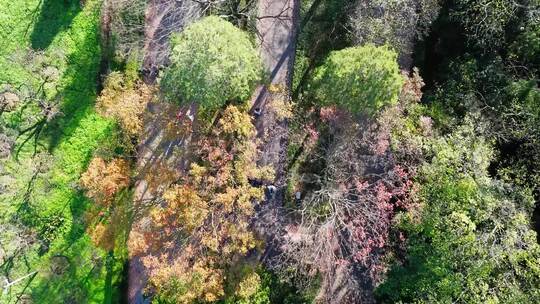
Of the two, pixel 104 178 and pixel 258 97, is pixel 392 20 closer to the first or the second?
pixel 258 97

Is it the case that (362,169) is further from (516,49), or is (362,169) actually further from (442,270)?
(516,49)

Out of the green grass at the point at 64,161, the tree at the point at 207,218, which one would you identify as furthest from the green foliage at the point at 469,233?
the green grass at the point at 64,161

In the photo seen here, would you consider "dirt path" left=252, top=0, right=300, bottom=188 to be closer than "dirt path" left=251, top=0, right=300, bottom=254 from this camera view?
No

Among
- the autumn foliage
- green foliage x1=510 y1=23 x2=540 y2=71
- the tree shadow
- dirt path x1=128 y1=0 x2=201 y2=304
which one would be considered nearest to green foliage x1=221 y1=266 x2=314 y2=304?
dirt path x1=128 y1=0 x2=201 y2=304

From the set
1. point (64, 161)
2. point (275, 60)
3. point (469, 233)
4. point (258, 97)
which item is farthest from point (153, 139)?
point (469, 233)

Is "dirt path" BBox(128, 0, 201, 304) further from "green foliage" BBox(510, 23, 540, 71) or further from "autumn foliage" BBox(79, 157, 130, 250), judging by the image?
"green foliage" BBox(510, 23, 540, 71)

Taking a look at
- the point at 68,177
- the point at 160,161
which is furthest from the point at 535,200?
the point at 68,177
